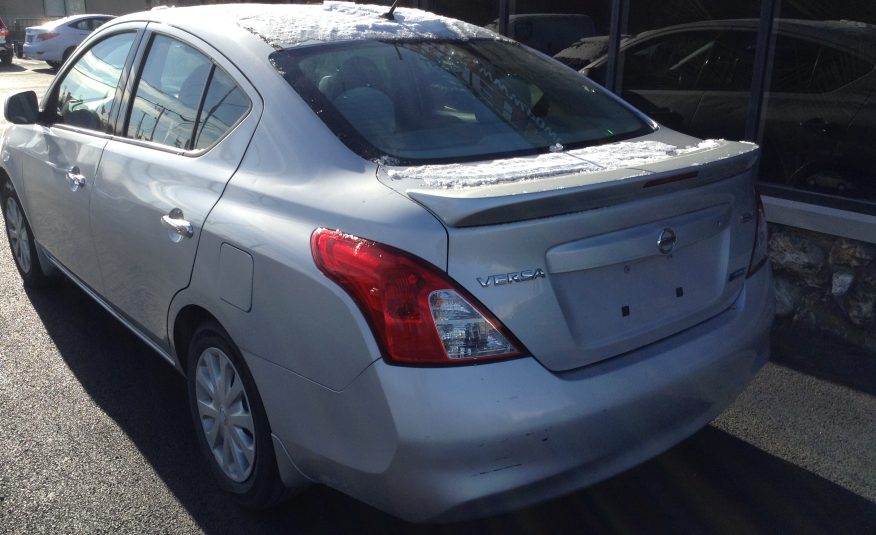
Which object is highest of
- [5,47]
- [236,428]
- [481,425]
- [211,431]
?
[481,425]

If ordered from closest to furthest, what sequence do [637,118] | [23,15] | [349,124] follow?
[349,124] < [637,118] < [23,15]

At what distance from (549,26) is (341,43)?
13.8 feet

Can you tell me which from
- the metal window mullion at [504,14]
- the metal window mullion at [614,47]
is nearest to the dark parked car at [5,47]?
the metal window mullion at [504,14]

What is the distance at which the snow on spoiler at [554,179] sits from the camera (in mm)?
2297

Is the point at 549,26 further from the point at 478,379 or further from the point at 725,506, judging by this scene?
the point at 478,379

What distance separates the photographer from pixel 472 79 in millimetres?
3230

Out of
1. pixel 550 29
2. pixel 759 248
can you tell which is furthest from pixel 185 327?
pixel 550 29

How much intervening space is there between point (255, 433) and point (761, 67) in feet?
12.9

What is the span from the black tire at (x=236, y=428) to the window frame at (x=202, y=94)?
686mm

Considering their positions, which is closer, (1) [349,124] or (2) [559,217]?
(2) [559,217]

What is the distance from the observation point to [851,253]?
4656mm

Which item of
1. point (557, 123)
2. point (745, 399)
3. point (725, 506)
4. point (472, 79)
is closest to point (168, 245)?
point (472, 79)

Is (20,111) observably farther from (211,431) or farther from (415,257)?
(415,257)

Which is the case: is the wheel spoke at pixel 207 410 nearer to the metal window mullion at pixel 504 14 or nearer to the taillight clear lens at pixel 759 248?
the taillight clear lens at pixel 759 248
